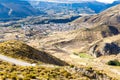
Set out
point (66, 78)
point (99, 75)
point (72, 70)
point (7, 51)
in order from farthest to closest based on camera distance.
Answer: point (7, 51)
point (99, 75)
point (72, 70)
point (66, 78)

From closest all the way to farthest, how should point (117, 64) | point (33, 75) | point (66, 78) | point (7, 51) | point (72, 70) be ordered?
point (33, 75), point (66, 78), point (72, 70), point (7, 51), point (117, 64)

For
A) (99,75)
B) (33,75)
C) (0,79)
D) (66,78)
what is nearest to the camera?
(0,79)

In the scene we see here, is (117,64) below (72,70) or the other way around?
the other way around

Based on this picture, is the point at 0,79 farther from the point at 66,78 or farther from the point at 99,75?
the point at 99,75

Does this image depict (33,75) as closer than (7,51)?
Yes

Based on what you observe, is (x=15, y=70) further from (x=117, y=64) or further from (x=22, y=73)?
(x=117, y=64)

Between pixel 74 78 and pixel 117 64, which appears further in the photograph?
pixel 117 64

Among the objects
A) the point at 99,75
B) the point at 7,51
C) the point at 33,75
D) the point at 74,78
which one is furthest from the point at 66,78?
the point at 7,51

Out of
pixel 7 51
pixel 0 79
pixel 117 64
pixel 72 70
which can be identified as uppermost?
pixel 117 64

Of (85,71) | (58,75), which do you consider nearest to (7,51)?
(85,71)
